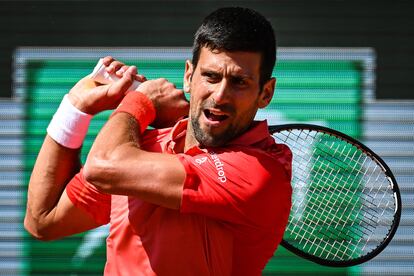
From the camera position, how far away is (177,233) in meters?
2.81

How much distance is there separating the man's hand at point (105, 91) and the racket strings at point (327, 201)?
0.83m

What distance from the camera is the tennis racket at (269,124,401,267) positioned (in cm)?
345

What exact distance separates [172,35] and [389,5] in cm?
138

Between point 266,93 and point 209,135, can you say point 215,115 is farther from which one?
point 266,93

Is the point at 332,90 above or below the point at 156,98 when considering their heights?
below

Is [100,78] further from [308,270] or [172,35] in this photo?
[308,270]

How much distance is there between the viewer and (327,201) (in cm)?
418

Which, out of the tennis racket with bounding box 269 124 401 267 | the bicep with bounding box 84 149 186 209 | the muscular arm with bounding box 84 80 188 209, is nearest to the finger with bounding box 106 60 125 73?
the muscular arm with bounding box 84 80 188 209

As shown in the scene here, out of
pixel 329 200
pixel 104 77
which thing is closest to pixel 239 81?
pixel 104 77

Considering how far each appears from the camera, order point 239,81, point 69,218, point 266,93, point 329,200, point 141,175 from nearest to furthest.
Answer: point 141,175, point 239,81, point 266,93, point 69,218, point 329,200

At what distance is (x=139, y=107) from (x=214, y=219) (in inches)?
17.5

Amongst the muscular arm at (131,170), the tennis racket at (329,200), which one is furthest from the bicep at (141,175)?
the tennis racket at (329,200)

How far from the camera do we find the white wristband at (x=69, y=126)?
10.3ft

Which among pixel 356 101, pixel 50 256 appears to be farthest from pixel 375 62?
pixel 50 256
